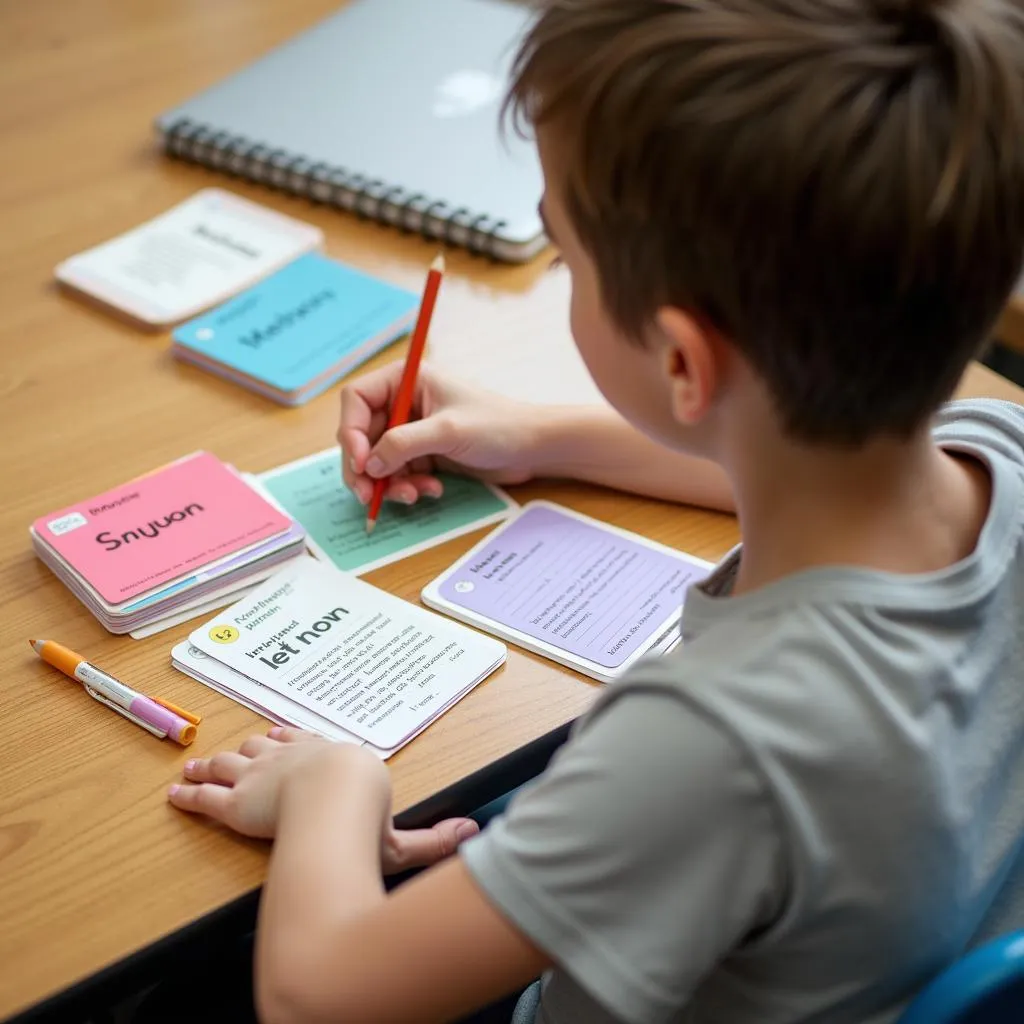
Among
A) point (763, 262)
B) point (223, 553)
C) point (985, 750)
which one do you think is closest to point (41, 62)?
point (223, 553)

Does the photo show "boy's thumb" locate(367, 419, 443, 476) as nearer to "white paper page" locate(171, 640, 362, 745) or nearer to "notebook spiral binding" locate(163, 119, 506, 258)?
"white paper page" locate(171, 640, 362, 745)

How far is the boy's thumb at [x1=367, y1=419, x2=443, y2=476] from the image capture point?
3.28 ft

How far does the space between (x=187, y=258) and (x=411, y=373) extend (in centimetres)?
36

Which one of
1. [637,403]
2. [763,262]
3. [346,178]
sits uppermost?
[763,262]

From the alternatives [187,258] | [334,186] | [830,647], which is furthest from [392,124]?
[830,647]

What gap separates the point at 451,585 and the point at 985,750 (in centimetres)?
39

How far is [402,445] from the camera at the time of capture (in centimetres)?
100

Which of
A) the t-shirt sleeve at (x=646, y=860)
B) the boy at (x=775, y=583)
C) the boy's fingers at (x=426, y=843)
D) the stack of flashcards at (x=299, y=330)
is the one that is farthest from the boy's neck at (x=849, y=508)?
the stack of flashcards at (x=299, y=330)

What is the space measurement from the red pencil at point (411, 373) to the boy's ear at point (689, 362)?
1.17 feet

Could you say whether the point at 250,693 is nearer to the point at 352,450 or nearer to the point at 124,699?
the point at 124,699

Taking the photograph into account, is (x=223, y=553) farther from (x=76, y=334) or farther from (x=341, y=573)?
(x=76, y=334)

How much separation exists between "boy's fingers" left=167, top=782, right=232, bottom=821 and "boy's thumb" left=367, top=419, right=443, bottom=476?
293 millimetres

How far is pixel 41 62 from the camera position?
5.35ft

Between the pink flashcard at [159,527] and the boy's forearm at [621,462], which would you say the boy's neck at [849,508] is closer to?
the boy's forearm at [621,462]
